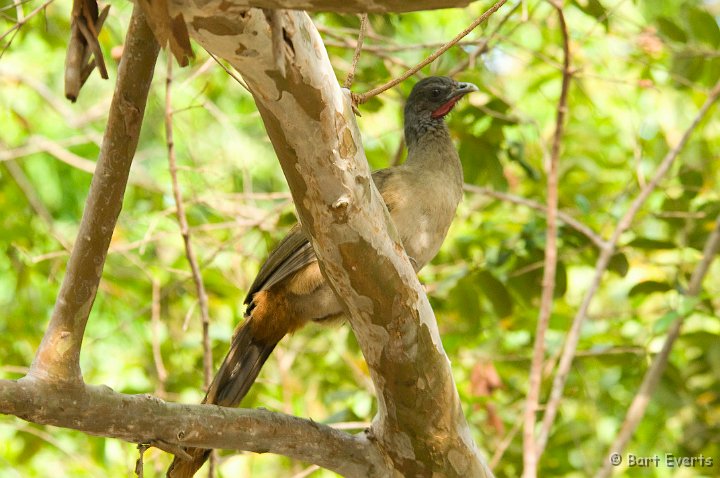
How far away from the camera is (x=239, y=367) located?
10.7 ft

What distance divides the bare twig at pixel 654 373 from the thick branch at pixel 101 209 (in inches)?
99.5

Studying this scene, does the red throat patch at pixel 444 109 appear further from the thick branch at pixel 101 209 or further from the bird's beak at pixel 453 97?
the thick branch at pixel 101 209

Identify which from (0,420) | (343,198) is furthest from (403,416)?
(0,420)

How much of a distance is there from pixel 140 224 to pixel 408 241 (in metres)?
2.06

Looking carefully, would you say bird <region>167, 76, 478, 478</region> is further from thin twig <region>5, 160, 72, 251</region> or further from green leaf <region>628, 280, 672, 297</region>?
thin twig <region>5, 160, 72, 251</region>

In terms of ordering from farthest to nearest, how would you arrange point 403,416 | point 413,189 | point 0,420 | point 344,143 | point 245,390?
point 0,420 < point 413,189 < point 245,390 < point 403,416 < point 344,143

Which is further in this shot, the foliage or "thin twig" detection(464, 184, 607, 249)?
the foliage

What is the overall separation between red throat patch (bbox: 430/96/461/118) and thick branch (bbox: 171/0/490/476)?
1.84 m

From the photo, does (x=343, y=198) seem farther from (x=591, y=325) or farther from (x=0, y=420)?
(x=591, y=325)

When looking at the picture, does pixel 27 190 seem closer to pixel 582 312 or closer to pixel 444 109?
pixel 444 109

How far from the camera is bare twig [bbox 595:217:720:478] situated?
379 cm

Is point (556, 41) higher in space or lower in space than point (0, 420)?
higher

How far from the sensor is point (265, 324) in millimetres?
3408

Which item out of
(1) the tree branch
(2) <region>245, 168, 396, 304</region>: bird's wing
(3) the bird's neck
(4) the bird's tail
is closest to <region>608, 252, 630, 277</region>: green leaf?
(3) the bird's neck
